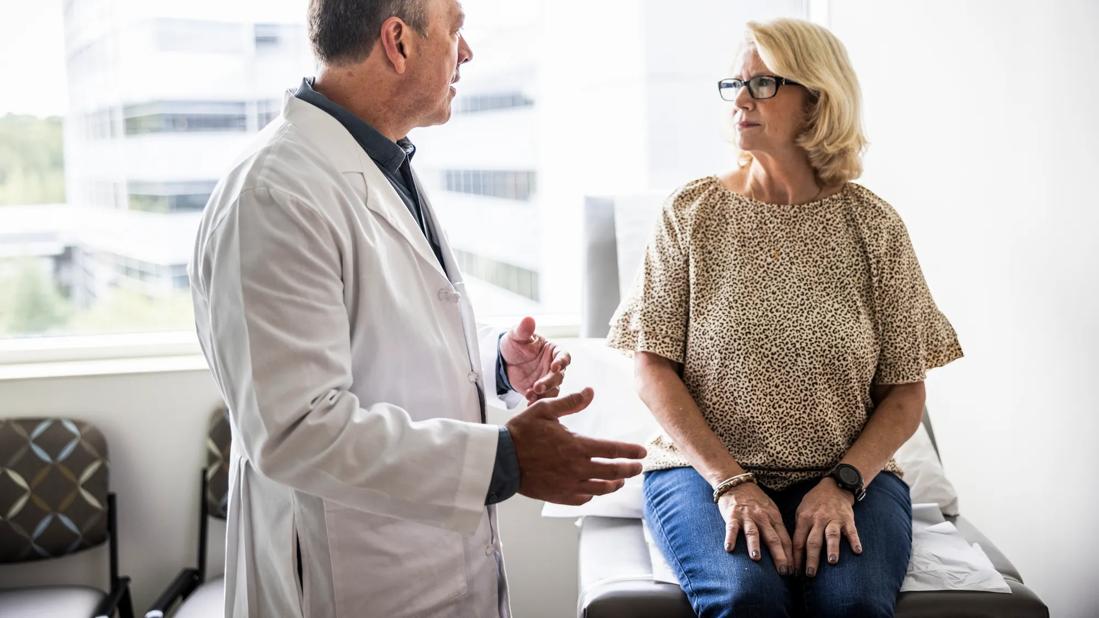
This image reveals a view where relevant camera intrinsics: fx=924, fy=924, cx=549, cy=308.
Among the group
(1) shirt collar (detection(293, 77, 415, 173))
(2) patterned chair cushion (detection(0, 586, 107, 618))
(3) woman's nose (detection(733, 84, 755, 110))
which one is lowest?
(2) patterned chair cushion (detection(0, 586, 107, 618))

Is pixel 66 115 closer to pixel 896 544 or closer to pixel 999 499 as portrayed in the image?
pixel 896 544

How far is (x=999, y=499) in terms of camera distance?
2.15 metres

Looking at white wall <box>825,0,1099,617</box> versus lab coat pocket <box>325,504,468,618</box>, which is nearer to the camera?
lab coat pocket <box>325,504,468,618</box>

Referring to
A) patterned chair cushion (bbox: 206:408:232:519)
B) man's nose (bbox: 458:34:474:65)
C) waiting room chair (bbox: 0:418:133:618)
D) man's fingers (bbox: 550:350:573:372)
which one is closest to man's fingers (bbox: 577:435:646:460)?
man's fingers (bbox: 550:350:573:372)

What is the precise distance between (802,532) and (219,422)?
1479 millimetres

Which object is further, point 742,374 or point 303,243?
point 742,374

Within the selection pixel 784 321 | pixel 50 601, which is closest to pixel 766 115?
pixel 784 321

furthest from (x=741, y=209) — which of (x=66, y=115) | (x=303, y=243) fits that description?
(x=66, y=115)

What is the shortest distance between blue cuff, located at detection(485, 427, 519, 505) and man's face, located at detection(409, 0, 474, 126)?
0.53 m

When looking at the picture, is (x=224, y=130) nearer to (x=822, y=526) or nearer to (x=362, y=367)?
(x=362, y=367)

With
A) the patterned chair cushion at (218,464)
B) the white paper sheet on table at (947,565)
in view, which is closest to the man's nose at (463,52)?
the white paper sheet on table at (947,565)

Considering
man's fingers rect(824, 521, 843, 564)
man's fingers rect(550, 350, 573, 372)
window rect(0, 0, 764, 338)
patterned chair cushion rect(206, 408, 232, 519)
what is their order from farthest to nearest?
window rect(0, 0, 764, 338) < patterned chair cushion rect(206, 408, 232, 519) < man's fingers rect(824, 521, 843, 564) < man's fingers rect(550, 350, 573, 372)

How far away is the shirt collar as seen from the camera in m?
1.31

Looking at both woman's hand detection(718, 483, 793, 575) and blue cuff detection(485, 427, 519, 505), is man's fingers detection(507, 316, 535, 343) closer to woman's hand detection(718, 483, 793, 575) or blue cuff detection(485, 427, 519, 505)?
blue cuff detection(485, 427, 519, 505)
